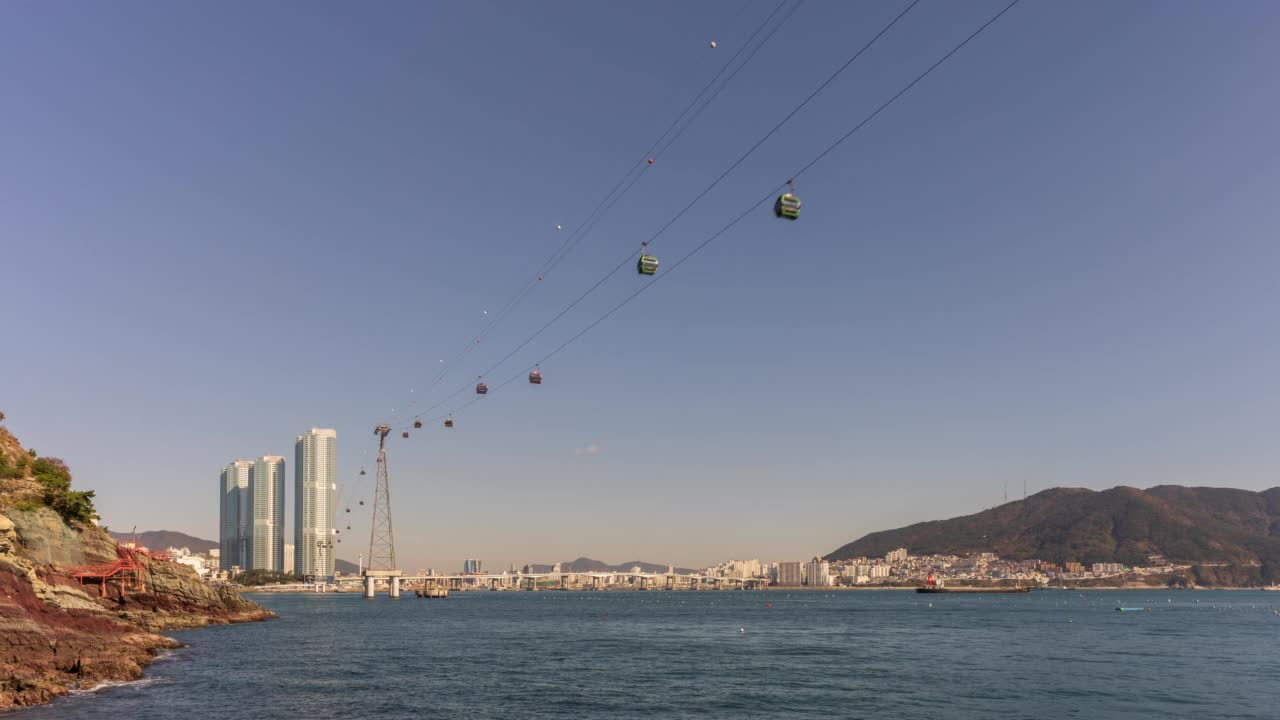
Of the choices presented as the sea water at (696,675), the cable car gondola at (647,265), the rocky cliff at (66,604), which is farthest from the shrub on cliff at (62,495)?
the cable car gondola at (647,265)

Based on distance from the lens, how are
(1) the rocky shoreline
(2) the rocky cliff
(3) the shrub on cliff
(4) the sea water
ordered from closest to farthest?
(4) the sea water → (1) the rocky shoreline → (2) the rocky cliff → (3) the shrub on cliff

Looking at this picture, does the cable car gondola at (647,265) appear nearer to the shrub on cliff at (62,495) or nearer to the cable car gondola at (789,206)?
the cable car gondola at (789,206)

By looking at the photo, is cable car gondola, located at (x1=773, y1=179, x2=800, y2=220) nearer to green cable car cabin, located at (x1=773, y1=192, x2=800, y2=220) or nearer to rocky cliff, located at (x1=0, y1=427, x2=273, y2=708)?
green cable car cabin, located at (x1=773, y1=192, x2=800, y2=220)

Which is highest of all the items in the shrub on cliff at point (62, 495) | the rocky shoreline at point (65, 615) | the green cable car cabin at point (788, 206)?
the green cable car cabin at point (788, 206)

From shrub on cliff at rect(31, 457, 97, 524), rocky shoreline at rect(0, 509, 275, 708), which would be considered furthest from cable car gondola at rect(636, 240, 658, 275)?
shrub on cliff at rect(31, 457, 97, 524)

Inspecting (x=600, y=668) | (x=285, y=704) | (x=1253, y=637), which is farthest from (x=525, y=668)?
(x=1253, y=637)

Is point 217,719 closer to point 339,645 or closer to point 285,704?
point 285,704
